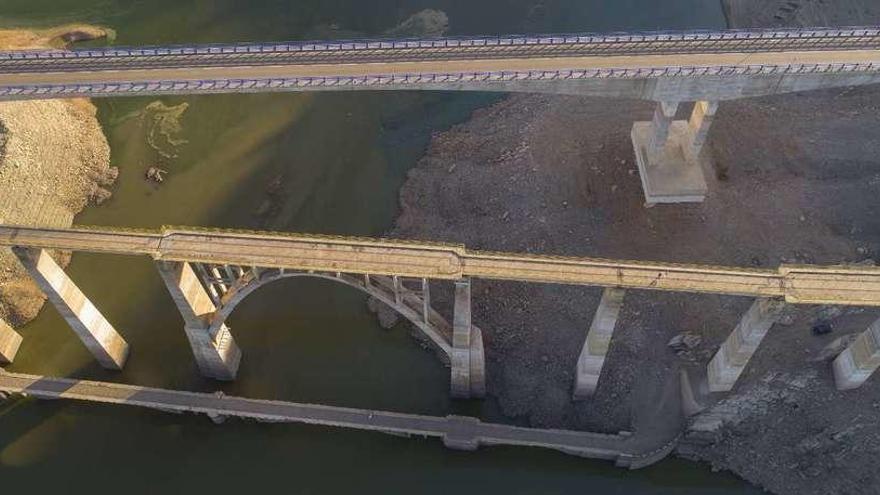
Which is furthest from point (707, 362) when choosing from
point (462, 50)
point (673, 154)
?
point (462, 50)

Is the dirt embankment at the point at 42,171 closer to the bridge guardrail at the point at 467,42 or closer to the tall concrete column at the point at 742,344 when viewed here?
the bridge guardrail at the point at 467,42

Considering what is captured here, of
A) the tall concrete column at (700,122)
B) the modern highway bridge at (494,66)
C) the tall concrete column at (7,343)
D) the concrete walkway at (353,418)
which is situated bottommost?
the concrete walkway at (353,418)

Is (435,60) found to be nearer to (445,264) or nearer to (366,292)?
(445,264)

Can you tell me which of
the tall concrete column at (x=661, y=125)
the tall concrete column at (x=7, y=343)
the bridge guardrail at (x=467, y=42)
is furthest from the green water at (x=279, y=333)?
the tall concrete column at (x=661, y=125)

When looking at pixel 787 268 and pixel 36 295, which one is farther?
pixel 36 295

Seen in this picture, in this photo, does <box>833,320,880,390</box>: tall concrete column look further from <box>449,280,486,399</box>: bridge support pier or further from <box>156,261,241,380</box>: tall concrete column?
<box>156,261,241,380</box>: tall concrete column

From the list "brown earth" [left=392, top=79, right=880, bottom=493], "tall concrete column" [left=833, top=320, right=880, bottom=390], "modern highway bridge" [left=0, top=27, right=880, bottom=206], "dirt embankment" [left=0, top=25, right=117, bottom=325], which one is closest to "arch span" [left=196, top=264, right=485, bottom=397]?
"brown earth" [left=392, top=79, right=880, bottom=493]

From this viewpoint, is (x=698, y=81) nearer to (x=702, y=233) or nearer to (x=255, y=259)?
(x=702, y=233)
